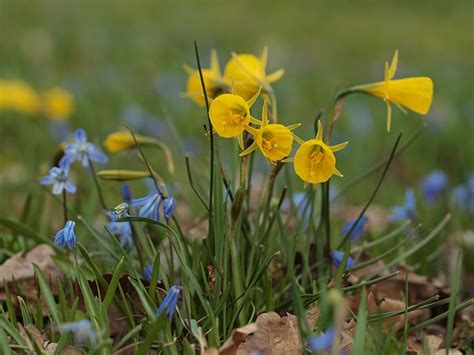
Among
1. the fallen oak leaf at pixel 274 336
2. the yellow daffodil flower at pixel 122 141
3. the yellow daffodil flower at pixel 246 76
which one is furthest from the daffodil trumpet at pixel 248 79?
the fallen oak leaf at pixel 274 336

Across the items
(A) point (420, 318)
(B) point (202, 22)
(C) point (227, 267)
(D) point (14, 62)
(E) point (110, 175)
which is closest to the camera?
(C) point (227, 267)

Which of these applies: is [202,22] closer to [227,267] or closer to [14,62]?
[14,62]

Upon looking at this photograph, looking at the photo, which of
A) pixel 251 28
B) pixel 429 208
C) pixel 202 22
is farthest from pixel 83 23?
pixel 429 208

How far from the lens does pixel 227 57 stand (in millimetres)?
7477

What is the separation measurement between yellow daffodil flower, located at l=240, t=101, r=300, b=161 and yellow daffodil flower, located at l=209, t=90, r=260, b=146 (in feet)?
0.07

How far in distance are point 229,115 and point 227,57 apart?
595 cm

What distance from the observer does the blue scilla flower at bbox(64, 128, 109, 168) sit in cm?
205

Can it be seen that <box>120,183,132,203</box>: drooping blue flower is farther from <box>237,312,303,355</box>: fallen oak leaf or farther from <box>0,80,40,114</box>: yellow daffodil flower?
<box>0,80,40,114</box>: yellow daffodil flower

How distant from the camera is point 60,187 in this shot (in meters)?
1.98

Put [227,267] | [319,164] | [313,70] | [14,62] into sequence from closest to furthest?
[319,164] < [227,267] < [14,62] < [313,70]

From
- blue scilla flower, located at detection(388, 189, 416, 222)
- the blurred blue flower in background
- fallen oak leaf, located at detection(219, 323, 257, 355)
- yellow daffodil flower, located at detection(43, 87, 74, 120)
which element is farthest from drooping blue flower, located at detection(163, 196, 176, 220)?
yellow daffodil flower, located at detection(43, 87, 74, 120)

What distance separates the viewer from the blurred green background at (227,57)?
4086 millimetres

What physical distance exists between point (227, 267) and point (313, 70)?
5668 mm

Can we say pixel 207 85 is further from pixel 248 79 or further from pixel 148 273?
pixel 148 273
